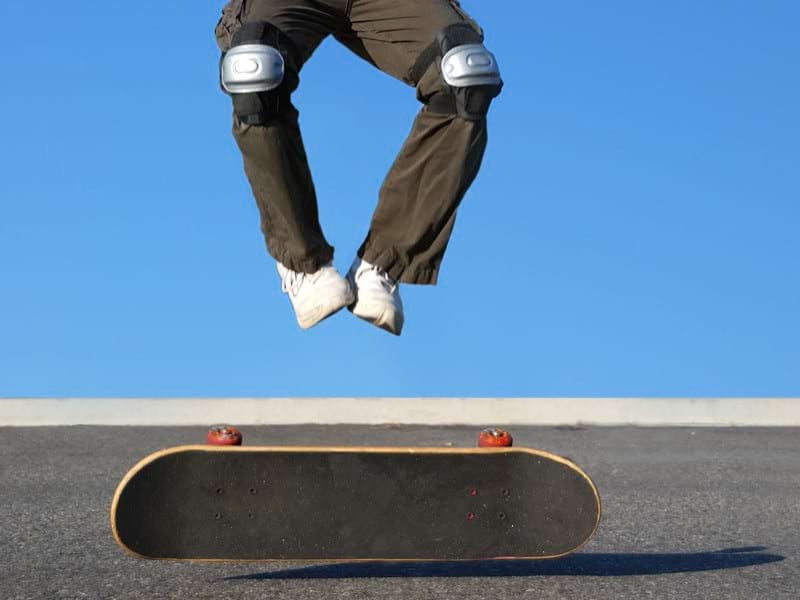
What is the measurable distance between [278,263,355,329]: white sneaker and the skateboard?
40cm

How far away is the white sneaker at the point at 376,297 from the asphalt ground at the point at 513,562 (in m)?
0.81

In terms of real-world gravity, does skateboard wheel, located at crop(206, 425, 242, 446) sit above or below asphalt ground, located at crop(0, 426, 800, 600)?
above

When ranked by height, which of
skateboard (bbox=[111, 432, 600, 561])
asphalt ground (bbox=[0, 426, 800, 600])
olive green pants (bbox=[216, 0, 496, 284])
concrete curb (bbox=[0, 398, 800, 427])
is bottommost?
concrete curb (bbox=[0, 398, 800, 427])

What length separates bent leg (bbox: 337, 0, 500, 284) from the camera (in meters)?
3.21

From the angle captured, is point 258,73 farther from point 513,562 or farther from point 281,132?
point 513,562

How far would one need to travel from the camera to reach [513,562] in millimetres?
3852

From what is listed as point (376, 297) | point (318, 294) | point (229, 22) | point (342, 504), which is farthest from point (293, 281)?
point (229, 22)

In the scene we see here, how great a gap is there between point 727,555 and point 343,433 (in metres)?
4.81

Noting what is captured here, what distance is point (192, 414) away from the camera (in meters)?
9.20

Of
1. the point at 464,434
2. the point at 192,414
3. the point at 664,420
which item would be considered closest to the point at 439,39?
the point at 464,434

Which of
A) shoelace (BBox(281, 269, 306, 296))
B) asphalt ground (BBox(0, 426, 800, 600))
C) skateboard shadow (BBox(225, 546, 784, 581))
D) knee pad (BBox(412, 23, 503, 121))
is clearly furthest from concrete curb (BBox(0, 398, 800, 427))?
knee pad (BBox(412, 23, 503, 121))

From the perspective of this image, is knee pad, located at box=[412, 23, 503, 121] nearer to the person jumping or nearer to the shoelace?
the person jumping

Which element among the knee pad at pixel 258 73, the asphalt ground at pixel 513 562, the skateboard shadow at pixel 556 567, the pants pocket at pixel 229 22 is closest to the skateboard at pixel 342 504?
the asphalt ground at pixel 513 562

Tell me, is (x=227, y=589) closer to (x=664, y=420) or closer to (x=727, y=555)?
(x=727, y=555)
